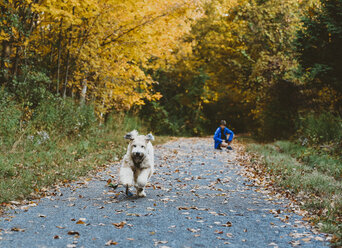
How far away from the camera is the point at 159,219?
6.05 m

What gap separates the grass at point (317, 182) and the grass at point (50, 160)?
538 centimetres

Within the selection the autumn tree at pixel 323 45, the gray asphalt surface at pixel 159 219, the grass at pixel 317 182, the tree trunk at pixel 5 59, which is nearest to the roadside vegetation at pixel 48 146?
the gray asphalt surface at pixel 159 219

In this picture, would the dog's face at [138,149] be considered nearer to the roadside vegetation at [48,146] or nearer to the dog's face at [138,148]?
the dog's face at [138,148]

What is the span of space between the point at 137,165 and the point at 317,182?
4.41m

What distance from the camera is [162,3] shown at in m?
14.3

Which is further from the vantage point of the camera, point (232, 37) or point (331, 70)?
point (232, 37)

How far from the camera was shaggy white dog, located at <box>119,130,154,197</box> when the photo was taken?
742cm

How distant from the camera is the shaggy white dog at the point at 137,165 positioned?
7418 mm

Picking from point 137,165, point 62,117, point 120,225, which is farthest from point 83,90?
point 120,225

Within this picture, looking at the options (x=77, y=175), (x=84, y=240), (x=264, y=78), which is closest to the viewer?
(x=84, y=240)

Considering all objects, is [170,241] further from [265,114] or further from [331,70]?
[265,114]

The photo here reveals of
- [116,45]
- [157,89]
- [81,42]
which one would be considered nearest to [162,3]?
[116,45]

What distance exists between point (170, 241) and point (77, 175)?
5.42 m

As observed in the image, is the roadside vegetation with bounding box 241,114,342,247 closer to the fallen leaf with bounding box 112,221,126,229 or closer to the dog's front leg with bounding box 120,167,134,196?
the fallen leaf with bounding box 112,221,126,229
